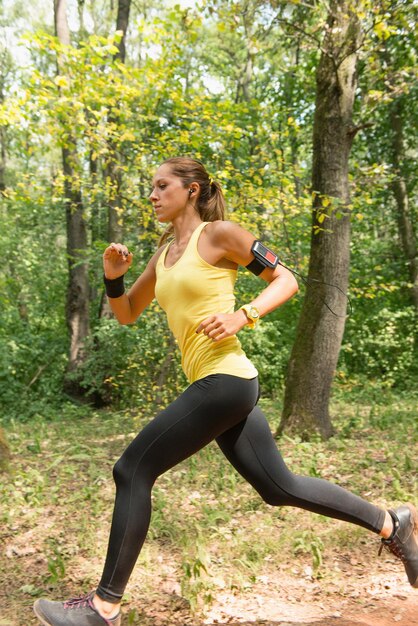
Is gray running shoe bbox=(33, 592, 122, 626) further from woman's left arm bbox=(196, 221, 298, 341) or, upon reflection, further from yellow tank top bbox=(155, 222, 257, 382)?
woman's left arm bbox=(196, 221, 298, 341)

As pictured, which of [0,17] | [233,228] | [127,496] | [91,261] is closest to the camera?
[127,496]

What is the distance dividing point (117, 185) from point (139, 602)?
616 centimetres

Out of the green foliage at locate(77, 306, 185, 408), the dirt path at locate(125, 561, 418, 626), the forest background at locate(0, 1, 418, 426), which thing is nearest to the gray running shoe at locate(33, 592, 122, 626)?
the dirt path at locate(125, 561, 418, 626)

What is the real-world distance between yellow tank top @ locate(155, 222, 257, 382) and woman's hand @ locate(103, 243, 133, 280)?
0.40 metres

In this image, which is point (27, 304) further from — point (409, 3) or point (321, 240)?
point (409, 3)

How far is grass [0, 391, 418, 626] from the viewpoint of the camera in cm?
353

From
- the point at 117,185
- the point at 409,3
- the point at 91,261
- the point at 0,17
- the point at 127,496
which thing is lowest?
the point at 127,496

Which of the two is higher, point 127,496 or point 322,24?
point 322,24

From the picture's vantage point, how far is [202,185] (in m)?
2.91

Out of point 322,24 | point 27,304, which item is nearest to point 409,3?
point 322,24

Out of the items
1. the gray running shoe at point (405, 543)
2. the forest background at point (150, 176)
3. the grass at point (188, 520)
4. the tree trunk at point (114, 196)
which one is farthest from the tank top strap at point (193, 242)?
the tree trunk at point (114, 196)

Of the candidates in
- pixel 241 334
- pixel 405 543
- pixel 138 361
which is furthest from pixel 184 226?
pixel 241 334

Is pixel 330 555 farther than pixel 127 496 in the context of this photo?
Yes

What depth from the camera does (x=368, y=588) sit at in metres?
3.40
